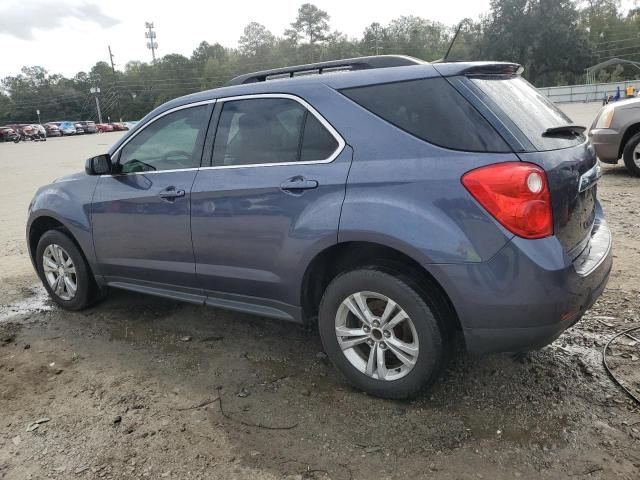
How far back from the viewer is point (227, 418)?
2904 millimetres

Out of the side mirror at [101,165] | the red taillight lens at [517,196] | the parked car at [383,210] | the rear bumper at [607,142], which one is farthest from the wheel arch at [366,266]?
the rear bumper at [607,142]

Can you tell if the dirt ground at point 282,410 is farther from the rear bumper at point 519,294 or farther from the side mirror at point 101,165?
the side mirror at point 101,165

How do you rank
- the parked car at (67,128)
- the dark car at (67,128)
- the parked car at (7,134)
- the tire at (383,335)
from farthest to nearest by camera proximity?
the parked car at (67,128)
the dark car at (67,128)
the parked car at (7,134)
the tire at (383,335)

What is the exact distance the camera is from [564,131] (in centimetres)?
285

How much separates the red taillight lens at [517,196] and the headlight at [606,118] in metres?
7.12

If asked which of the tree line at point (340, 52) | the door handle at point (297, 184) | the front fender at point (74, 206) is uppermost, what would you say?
the tree line at point (340, 52)

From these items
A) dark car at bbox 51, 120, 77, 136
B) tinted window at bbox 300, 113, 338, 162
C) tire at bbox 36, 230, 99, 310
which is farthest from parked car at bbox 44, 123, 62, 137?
tinted window at bbox 300, 113, 338, 162

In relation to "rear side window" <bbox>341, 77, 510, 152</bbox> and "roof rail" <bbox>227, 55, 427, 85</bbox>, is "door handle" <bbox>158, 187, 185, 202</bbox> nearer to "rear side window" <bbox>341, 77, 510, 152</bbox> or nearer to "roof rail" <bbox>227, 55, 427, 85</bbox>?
"roof rail" <bbox>227, 55, 427, 85</bbox>

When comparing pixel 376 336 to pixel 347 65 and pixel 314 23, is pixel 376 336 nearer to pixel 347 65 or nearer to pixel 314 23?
pixel 347 65

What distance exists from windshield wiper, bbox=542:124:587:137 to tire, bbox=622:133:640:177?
6348 mm

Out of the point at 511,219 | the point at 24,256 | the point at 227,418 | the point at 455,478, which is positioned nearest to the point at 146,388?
the point at 227,418

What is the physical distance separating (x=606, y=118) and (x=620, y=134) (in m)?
0.35

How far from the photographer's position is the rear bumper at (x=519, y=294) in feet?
7.98

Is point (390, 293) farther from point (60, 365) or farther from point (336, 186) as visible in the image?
point (60, 365)
